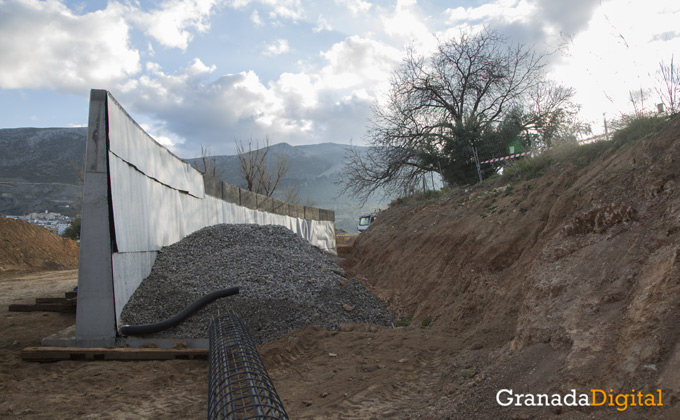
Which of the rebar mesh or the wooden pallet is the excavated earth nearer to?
the wooden pallet

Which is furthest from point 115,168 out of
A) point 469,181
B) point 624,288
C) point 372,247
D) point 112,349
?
point 469,181

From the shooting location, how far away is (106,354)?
5965mm

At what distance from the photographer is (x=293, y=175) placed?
132000mm

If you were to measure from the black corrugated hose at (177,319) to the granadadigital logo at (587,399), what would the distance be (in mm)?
5303

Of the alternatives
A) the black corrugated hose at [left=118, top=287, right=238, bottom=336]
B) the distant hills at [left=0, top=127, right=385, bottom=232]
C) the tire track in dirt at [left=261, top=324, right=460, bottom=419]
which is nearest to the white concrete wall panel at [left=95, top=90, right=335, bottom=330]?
the black corrugated hose at [left=118, top=287, right=238, bottom=336]

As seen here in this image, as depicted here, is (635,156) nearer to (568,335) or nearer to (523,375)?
(568,335)

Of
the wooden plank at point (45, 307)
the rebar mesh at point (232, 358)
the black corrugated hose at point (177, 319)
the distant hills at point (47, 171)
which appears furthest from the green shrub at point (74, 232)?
the rebar mesh at point (232, 358)

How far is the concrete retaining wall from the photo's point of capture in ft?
21.4

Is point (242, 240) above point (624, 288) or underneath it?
above

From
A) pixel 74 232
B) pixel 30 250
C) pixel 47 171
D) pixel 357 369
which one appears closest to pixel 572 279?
pixel 357 369

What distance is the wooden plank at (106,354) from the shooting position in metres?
5.81

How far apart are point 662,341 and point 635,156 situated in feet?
11.2

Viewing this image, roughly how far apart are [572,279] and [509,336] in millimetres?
966

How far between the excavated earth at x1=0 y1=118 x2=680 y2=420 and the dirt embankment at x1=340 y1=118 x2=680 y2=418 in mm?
16
